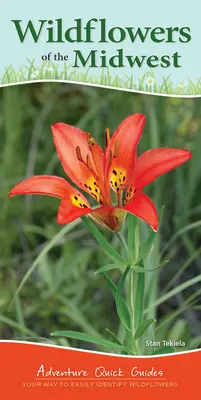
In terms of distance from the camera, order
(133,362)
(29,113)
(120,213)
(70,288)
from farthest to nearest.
Result: (29,113) → (70,288) → (133,362) → (120,213)

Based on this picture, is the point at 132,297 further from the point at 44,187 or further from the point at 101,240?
the point at 44,187

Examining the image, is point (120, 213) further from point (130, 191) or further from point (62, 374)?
point (62, 374)

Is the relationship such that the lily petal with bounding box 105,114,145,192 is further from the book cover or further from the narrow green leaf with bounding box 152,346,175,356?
the narrow green leaf with bounding box 152,346,175,356

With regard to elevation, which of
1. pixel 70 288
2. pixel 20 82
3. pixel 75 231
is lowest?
pixel 70 288

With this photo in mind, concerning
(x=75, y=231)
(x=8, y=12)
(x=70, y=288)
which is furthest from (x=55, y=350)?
(x=8, y=12)

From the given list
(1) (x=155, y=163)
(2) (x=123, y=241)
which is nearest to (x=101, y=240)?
(2) (x=123, y=241)

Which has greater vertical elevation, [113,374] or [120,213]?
[120,213]

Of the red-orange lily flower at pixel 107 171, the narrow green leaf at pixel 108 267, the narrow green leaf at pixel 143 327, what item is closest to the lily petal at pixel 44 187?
the red-orange lily flower at pixel 107 171

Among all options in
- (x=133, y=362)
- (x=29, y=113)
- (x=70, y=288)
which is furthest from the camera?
(x=29, y=113)
